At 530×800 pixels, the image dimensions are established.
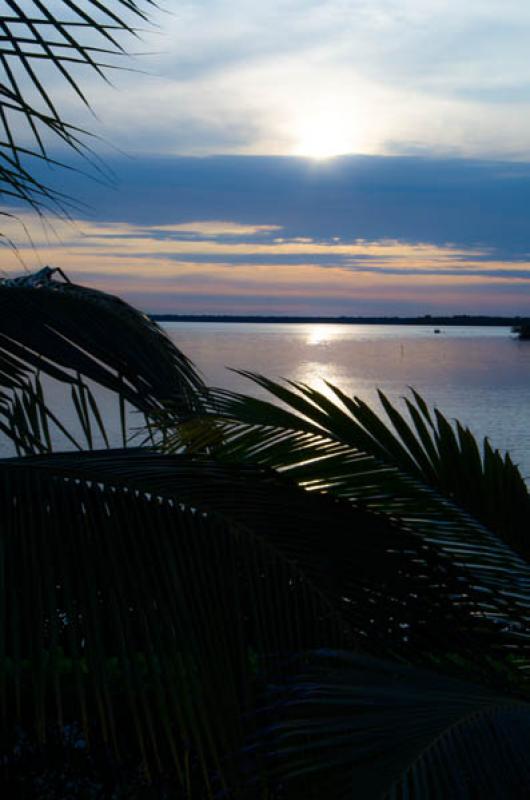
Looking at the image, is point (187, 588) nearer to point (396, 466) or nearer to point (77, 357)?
point (396, 466)

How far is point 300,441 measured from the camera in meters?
3.54

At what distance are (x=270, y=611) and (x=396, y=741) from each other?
1.89 feet

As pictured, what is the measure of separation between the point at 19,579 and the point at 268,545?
62cm

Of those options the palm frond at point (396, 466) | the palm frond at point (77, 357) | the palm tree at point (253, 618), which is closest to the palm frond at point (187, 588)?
the palm tree at point (253, 618)

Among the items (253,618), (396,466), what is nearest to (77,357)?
(396,466)

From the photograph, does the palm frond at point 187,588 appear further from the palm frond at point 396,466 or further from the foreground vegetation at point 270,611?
the palm frond at point 396,466

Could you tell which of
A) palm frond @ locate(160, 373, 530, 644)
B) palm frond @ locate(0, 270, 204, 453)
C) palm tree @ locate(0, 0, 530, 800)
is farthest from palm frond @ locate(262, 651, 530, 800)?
palm frond @ locate(0, 270, 204, 453)

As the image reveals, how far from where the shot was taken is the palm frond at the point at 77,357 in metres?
3.56

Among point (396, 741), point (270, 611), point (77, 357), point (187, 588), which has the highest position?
point (77, 357)

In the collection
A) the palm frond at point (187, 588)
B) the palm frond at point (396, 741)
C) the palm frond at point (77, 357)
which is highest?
the palm frond at point (77, 357)

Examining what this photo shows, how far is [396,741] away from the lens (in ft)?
5.80

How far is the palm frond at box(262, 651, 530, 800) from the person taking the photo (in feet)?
5.69

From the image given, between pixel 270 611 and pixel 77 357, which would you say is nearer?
pixel 270 611

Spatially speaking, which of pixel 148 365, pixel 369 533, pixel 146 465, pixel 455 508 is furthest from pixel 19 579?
pixel 148 365
